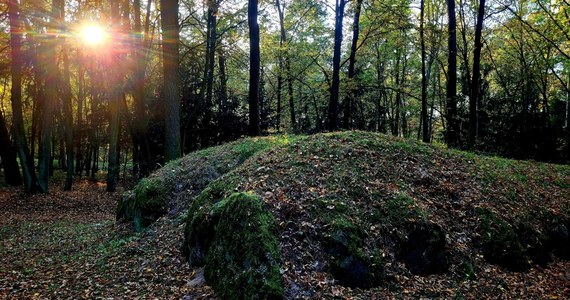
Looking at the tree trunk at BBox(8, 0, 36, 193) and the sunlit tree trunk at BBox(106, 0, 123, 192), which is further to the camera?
the sunlit tree trunk at BBox(106, 0, 123, 192)

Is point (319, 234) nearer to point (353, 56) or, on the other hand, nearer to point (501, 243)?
point (501, 243)

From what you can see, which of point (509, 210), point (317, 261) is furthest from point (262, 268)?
point (509, 210)

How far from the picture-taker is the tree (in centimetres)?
1280

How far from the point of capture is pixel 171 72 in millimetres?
13297

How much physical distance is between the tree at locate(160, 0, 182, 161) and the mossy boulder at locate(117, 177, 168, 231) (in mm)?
4322

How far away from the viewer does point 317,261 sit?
4922 millimetres

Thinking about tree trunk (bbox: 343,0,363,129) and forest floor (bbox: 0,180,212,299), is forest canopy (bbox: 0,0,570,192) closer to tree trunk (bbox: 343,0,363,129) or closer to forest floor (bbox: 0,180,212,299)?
tree trunk (bbox: 343,0,363,129)

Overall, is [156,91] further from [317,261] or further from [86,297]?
[317,261]

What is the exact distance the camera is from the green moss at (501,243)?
623cm

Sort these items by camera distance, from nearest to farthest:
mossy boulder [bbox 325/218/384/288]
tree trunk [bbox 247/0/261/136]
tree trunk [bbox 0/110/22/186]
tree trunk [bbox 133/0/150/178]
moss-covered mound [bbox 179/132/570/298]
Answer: mossy boulder [bbox 325/218/384/288]
moss-covered mound [bbox 179/132/570/298]
tree trunk [bbox 247/0/261/136]
tree trunk [bbox 133/0/150/178]
tree trunk [bbox 0/110/22/186]

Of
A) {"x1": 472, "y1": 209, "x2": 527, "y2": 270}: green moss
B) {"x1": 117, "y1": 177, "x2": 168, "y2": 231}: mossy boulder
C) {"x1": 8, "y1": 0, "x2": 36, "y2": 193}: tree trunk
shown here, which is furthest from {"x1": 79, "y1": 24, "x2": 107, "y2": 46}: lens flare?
{"x1": 472, "y1": 209, "x2": 527, "y2": 270}: green moss

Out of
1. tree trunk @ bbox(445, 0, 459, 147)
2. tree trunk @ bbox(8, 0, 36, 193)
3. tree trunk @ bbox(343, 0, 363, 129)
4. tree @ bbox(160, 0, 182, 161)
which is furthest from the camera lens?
tree trunk @ bbox(343, 0, 363, 129)

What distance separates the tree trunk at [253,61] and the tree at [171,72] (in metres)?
2.67

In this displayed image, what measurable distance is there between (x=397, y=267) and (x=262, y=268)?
6.74 feet
